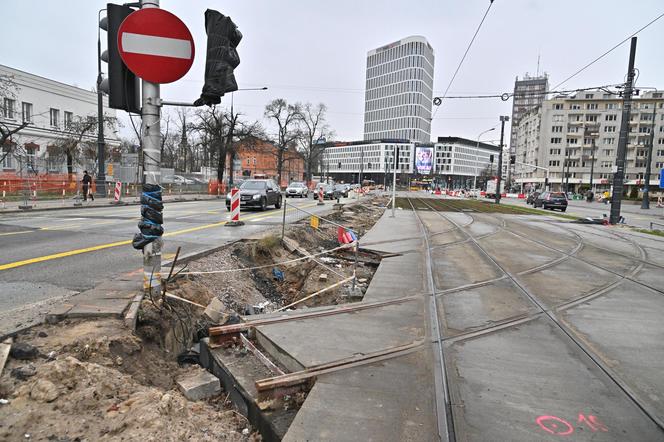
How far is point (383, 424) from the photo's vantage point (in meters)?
2.65

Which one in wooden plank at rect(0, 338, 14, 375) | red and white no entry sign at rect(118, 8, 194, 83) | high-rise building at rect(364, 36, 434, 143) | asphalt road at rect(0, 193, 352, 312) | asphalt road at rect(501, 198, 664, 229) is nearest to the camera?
wooden plank at rect(0, 338, 14, 375)

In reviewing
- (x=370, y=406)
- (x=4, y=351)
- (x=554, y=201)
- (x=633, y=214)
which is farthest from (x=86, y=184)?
(x=633, y=214)

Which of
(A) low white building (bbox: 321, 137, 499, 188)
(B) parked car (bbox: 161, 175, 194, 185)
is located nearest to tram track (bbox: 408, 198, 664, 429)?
(B) parked car (bbox: 161, 175, 194, 185)

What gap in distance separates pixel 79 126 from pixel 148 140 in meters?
39.9

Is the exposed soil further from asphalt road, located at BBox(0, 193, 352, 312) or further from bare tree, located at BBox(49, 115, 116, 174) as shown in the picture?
bare tree, located at BBox(49, 115, 116, 174)

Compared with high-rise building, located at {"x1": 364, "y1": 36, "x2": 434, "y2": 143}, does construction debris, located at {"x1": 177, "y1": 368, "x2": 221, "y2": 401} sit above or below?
below

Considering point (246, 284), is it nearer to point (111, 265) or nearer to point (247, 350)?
point (111, 265)

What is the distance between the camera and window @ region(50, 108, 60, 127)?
4839 cm

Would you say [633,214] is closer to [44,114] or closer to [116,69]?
[116,69]

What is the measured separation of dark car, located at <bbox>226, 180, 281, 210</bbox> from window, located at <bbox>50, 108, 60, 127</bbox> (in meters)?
39.0

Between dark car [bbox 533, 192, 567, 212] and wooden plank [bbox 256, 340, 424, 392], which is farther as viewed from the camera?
dark car [bbox 533, 192, 567, 212]

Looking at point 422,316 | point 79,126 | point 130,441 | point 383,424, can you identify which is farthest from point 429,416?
point 79,126

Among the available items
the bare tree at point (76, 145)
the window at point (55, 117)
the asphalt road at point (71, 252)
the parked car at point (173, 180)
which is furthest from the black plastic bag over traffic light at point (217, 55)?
the window at point (55, 117)

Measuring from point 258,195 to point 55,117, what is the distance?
41.9m
